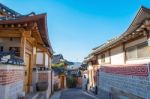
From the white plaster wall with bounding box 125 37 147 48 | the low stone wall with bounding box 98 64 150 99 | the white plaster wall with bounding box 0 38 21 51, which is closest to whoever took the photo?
the low stone wall with bounding box 98 64 150 99

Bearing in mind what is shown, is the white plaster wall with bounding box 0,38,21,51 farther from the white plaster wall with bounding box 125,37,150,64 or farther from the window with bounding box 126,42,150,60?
the window with bounding box 126,42,150,60

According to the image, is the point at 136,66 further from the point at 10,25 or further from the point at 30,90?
the point at 30,90

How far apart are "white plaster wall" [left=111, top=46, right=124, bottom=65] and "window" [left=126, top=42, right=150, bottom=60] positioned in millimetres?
956

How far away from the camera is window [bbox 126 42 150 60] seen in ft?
35.7

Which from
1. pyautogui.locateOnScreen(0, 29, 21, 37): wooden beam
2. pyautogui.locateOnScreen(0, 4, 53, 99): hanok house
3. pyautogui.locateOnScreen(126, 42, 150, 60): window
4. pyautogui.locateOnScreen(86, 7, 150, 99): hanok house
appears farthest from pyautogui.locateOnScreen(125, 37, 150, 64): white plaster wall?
pyautogui.locateOnScreen(0, 29, 21, 37): wooden beam

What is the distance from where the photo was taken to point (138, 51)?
1181cm

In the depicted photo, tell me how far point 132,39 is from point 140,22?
2.10m

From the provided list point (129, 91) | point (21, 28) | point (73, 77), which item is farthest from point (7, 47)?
point (73, 77)

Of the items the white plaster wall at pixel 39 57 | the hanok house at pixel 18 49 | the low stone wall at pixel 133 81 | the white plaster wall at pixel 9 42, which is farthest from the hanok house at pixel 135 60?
the white plaster wall at pixel 39 57

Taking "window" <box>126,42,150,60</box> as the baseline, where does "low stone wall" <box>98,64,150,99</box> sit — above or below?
below

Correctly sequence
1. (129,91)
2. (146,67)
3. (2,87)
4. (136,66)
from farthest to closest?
(129,91) < (136,66) < (146,67) < (2,87)

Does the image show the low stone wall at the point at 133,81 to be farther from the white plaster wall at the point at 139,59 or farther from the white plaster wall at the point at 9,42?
the white plaster wall at the point at 9,42

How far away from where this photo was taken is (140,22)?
1009 centimetres

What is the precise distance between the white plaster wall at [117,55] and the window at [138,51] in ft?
3.14
